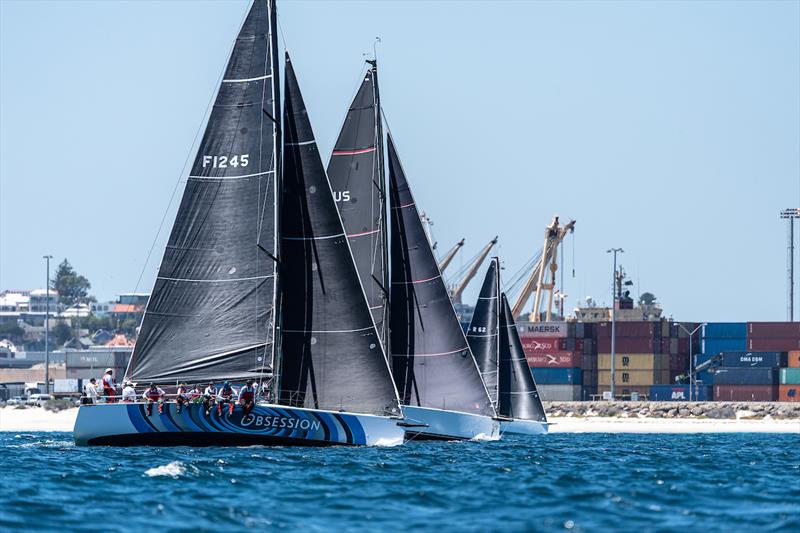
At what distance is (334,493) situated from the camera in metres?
26.9

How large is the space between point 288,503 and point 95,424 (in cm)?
1134

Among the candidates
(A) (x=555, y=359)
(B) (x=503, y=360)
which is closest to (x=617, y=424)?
(B) (x=503, y=360)

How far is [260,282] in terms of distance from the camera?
36.0 m

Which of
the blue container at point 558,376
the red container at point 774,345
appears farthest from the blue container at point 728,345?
the blue container at point 558,376

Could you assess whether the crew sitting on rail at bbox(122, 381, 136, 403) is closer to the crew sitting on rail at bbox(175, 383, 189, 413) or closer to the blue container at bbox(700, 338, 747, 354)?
the crew sitting on rail at bbox(175, 383, 189, 413)

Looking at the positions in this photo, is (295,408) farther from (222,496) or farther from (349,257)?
(222,496)

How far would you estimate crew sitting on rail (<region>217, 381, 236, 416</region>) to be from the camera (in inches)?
1374

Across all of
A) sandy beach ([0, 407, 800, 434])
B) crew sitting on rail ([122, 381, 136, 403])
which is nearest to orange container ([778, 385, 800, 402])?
sandy beach ([0, 407, 800, 434])

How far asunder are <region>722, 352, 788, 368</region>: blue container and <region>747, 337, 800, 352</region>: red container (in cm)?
108

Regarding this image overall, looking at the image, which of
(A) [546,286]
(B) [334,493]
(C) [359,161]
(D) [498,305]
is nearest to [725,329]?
(A) [546,286]

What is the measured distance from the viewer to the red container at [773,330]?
11250 cm

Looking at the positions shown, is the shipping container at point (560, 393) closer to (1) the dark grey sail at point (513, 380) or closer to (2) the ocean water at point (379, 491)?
(1) the dark grey sail at point (513, 380)

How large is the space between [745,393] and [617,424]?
84.3ft

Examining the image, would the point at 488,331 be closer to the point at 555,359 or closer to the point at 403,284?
the point at 403,284
